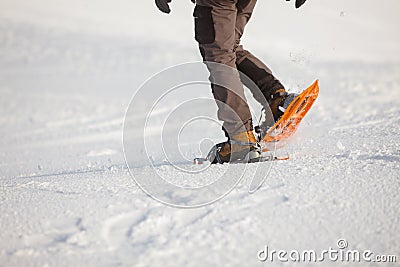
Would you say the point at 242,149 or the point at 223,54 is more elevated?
the point at 223,54

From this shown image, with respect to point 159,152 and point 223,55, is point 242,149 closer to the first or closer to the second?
point 223,55

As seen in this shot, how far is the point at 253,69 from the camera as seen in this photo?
2.44m

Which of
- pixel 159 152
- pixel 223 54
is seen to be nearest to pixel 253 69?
pixel 223 54

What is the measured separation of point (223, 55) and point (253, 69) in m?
0.30

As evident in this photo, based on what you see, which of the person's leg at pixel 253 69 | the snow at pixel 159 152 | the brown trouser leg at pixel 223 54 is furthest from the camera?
the person's leg at pixel 253 69

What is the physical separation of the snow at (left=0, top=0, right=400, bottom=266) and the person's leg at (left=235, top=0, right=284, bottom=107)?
0.92ft

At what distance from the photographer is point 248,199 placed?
5.21 feet

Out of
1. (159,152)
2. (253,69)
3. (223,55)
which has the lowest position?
(159,152)

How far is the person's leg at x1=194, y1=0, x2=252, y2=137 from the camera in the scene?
2137 mm

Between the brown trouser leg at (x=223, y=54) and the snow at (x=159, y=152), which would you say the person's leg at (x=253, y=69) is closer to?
the brown trouser leg at (x=223, y=54)

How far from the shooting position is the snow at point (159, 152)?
1396 mm

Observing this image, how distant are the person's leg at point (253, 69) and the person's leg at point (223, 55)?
0.16 metres

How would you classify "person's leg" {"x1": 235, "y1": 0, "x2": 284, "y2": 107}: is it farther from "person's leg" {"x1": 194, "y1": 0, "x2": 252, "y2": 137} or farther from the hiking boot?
the hiking boot

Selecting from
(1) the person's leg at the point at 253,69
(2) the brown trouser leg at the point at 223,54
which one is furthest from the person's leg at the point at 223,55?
(1) the person's leg at the point at 253,69
